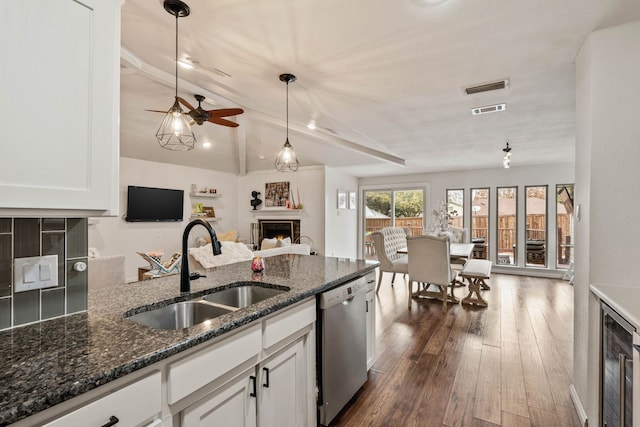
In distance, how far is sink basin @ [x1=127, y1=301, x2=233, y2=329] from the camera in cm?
140

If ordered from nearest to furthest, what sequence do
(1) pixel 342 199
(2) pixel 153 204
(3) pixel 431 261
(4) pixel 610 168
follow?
(4) pixel 610 168, (3) pixel 431 261, (2) pixel 153 204, (1) pixel 342 199

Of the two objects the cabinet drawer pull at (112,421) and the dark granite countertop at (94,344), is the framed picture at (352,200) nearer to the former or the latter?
the dark granite countertop at (94,344)

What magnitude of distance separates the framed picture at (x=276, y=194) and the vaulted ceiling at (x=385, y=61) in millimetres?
2745

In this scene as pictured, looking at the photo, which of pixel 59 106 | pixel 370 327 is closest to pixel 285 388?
pixel 370 327

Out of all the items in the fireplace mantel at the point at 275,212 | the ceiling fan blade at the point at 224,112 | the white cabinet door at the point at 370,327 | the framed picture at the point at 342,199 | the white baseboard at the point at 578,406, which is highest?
the ceiling fan blade at the point at 224,112

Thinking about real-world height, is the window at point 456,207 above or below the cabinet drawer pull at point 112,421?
above

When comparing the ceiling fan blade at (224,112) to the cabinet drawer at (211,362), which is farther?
the ceiling fan blade at (224,112)

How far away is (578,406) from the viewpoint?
1.98 m

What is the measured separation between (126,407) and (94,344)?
0.25m

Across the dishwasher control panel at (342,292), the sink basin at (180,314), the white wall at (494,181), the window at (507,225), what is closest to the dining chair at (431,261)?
the dishwasher control panel at (342,292)

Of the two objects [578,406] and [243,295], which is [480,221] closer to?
[578,406]

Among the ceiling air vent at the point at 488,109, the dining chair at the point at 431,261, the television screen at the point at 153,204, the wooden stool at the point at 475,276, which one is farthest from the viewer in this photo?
the television screen at the point at 153,204

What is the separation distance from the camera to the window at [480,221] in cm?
684

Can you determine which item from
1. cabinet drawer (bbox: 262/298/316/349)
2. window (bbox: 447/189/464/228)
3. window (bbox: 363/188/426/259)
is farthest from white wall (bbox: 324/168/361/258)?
cabinet drawer (bbox: 262/298/316/349)
